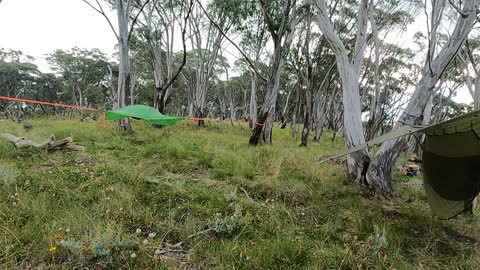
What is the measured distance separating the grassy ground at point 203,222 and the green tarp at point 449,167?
0.94 ft

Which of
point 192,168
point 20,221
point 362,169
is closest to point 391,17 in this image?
point 362,169

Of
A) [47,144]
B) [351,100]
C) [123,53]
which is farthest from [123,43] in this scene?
[351,100]

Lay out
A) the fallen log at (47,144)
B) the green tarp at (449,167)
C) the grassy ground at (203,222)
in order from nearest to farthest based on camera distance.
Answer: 1. the grassy ground at (203,222)
2. the green tarp at (449,167)
3. the fallen log at (47,144)

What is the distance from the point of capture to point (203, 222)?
2.12 m

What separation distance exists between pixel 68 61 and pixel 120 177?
21140 mm

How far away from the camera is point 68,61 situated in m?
19.5

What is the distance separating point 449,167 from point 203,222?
7.19 feet

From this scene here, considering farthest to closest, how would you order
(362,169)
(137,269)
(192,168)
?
(192,168) < (362,169) < (137,269)

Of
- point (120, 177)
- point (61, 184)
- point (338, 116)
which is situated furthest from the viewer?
point (338, 116)

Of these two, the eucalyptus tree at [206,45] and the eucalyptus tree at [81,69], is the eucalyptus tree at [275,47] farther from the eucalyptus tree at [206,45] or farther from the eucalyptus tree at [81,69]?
the eucalyptus tree at [81,69]

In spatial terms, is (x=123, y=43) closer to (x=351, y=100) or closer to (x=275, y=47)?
(x=275, y=47)

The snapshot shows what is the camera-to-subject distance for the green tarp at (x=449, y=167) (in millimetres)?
2012

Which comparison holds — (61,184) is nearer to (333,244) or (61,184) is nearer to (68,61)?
(333,244)

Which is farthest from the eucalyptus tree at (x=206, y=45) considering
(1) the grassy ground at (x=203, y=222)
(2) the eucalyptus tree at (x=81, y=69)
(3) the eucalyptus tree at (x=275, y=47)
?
(2) the eucalyptus tree at (x=81, y=69)
